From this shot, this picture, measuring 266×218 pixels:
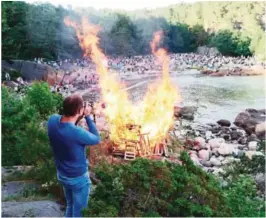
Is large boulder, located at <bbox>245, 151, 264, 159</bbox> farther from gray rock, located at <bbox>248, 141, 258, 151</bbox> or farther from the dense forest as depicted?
the dense forest

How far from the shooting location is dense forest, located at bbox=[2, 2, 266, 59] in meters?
4.37

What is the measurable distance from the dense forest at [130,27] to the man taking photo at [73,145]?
77cm

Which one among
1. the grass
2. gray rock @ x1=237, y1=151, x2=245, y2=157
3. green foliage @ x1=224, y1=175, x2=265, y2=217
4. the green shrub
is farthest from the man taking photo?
gray rock @ x1=237, y1=151, x2=245, y2=157

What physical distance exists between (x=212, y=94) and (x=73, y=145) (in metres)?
1.34

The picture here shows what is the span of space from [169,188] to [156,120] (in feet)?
2.00

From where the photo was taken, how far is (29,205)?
425cm

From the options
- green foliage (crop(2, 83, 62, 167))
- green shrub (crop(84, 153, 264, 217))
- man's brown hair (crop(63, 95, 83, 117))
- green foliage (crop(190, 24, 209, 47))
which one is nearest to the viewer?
man's brown hair (crop(63, 95, 83, 117))

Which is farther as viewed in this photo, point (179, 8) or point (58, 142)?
point (179, 8)

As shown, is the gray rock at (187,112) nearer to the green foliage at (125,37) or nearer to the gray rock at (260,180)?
the green foliage at (125,37)

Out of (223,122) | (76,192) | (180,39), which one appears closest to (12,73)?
(76,192)

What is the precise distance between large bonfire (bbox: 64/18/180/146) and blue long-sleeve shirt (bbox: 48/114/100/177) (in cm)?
76

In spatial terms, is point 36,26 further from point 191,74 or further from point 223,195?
point 223,195

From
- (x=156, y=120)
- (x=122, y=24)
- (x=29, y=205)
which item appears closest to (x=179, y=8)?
(x=122, y=24)

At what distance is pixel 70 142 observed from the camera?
3674 mm
